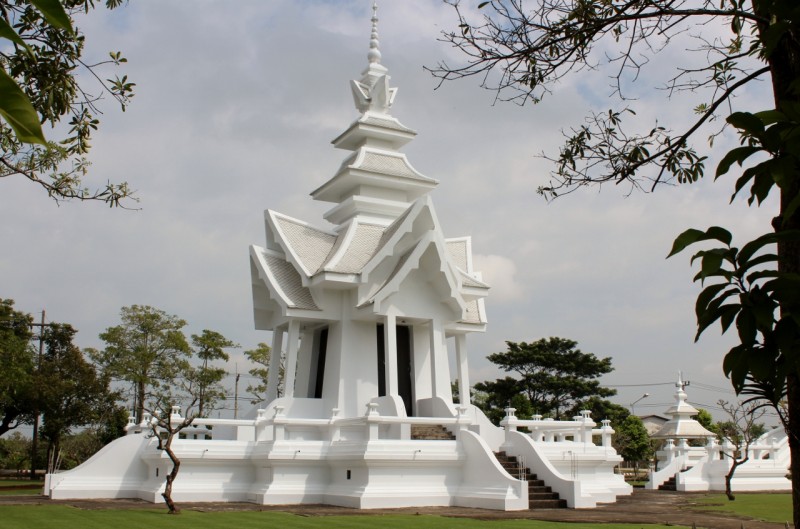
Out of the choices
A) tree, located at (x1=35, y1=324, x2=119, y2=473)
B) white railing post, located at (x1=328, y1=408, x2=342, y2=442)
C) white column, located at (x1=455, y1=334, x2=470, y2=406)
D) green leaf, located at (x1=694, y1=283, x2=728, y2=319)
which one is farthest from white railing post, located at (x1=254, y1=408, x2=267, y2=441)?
tree, located at (x1=35, y1=324, x2=119, y2=473)

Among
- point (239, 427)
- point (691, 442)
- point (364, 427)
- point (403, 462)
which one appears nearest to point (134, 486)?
point (239, 427)

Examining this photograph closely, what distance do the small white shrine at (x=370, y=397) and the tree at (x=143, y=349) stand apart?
16443 millimetres

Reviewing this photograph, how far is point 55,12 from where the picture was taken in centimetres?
154

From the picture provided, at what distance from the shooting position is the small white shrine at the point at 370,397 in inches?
682

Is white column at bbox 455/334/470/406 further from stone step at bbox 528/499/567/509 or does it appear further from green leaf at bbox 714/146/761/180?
green leaf at bbox 714/146/761/180

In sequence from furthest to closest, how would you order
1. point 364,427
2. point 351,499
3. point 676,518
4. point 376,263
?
point 376,263 < point 364,427 < point 351,499 < point 676,518

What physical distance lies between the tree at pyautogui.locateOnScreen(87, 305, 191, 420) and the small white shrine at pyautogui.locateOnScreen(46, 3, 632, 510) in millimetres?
16443

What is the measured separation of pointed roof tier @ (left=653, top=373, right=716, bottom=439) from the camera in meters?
31.4

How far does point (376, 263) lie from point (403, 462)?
229 inches

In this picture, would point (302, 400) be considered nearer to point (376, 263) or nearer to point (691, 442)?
point (376, 263)

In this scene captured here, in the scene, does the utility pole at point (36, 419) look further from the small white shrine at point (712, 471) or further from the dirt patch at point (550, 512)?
the small white shrine at point (712, 471)

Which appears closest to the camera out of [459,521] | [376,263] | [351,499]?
[459,521]

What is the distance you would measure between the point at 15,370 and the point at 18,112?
34733 mm

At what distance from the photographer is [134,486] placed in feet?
63.4
